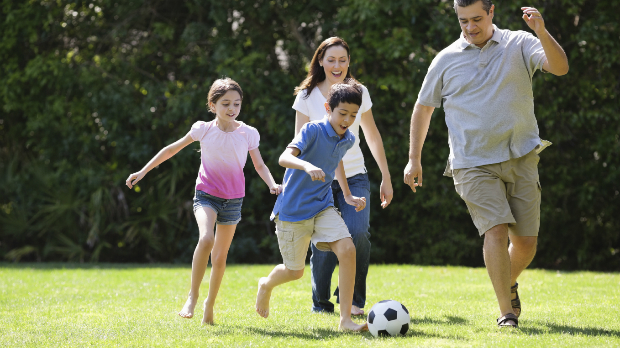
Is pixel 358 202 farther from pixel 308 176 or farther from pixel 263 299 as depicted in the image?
pixel 263 299

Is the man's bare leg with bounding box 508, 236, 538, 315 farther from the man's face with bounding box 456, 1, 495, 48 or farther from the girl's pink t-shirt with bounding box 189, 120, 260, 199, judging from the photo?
the girl's pink t-shirt with bounding box 189, 120, 260, 199

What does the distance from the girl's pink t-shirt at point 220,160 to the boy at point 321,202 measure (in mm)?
493

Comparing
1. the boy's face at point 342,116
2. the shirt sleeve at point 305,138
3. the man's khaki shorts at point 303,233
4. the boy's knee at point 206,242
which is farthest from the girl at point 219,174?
the boy's face at point 342,116

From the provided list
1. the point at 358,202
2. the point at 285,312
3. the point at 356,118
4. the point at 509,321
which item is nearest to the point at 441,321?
the point at 509,321

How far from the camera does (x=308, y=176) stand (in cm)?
432

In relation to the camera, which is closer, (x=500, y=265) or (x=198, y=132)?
(x=500, y=265)

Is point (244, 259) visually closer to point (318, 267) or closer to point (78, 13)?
point (78, 13)

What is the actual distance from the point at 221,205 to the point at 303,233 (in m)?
0.72

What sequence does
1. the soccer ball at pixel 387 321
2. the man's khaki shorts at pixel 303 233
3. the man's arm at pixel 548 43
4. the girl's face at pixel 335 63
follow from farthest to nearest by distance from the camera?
the girl's face at pixel 335 63, the man's khaki shorts at pixel 303 233, the soccer ball at pixel 387 321, the man's arm at pixel 548 43

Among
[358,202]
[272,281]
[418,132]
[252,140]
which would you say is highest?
[418,132]

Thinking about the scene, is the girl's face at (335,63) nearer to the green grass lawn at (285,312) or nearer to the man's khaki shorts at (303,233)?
the man's khaki shorts at (303,233)

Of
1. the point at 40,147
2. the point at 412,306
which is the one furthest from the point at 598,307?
the point at 40,147

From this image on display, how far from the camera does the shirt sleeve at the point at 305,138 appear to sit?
166 inches

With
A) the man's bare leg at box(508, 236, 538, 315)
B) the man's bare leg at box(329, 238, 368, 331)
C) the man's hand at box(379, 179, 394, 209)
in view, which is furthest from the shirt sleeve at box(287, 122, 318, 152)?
the man's bare leg at box(508, 236, 538, 315)
